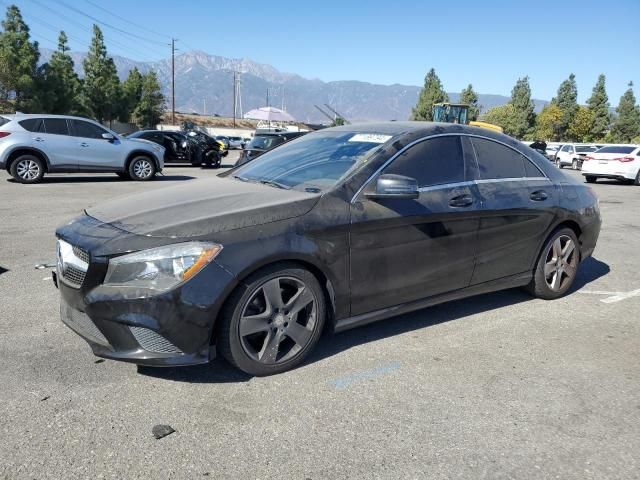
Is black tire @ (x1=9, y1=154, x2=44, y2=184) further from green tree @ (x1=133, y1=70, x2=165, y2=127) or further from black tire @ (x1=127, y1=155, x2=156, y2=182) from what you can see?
green tree @ (x1=133, y1=70, x2=165, y2=127)

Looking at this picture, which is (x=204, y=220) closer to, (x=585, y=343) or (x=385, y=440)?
(x=385, y=440)

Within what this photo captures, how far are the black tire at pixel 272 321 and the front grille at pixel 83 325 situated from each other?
2.13ft

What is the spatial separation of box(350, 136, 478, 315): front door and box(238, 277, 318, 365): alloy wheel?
346 millimetres

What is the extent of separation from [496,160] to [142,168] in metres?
11.9

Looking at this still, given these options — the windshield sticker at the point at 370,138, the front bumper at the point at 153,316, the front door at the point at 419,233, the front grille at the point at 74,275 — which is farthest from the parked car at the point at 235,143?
the front bumper at the point at 153,316

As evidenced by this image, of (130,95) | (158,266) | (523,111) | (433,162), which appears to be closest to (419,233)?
(433,162)

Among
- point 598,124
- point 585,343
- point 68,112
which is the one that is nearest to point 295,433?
point 585,343

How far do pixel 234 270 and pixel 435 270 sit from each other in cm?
158

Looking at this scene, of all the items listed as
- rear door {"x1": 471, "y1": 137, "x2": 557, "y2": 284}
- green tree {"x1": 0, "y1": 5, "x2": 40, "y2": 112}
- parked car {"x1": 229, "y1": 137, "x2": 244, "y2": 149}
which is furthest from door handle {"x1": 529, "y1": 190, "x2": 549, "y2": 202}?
parked car {"x1": 229, "y1": 137, "x2": 244, "y2": 149}

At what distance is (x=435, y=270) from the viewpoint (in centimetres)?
376

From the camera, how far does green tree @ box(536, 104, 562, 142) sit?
66.6 metres

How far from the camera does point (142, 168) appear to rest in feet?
46.8

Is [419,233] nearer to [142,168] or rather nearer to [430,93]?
[142,168]

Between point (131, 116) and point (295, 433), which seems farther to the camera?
point (131, 116)
